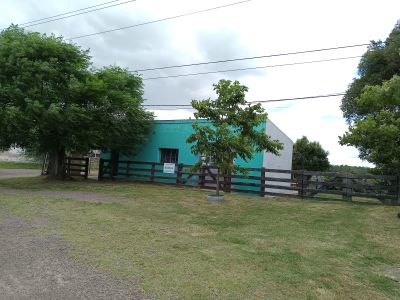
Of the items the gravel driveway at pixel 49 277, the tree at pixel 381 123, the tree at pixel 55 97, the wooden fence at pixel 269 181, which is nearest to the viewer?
the gravel driveway at pixel 49 277

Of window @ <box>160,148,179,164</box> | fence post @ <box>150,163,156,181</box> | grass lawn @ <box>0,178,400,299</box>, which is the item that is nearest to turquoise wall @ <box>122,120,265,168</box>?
window @ <box>160,148,179,164</box>

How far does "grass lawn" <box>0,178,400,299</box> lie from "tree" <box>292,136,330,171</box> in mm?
23559

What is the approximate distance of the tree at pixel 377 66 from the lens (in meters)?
22.0

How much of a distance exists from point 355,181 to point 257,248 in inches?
381

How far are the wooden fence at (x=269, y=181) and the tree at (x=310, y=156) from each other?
15165 mm

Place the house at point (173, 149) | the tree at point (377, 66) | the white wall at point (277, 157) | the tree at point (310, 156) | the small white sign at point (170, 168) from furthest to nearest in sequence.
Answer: the tree at point (310, 156) < the tree at point (377, 66) < the house at point (173, 149) < the white wall at point (277, 157) < the small white sign at point (170, 168)

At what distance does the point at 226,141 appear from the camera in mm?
12789

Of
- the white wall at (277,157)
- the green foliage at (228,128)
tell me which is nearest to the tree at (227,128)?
the green foliage at (228,128)

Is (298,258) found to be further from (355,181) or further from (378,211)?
(355,181)

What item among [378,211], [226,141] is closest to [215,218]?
[226,141]

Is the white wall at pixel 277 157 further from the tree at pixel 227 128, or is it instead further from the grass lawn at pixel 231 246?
the grass lawn at pixel 231 246

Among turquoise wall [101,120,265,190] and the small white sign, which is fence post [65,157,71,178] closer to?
turquoise wall [101,120,265,190]

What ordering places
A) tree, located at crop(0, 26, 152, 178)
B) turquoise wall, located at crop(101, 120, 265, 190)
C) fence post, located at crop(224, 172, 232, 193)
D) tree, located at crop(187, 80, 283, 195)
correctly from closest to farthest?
1. tree, located at crop(187, 80, 283, 195)
2. tree, located at crop(0, 26, 152, 178)
3. fence post, located at crop(224, 172, 232, 193)
4. turquoise wall, located at crop(101, 120, 265, 190)

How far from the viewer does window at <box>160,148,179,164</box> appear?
21123mm
